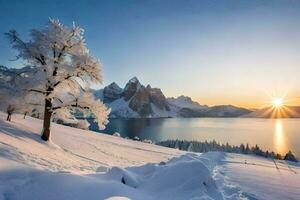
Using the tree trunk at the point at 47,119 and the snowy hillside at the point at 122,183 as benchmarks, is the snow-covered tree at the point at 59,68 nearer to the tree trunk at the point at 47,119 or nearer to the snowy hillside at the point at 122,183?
the tree trunk at the point at 47,119

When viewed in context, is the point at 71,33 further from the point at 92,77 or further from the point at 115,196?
the point at 115,196

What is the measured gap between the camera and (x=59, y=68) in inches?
958

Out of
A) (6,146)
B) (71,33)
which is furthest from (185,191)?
(71,33)

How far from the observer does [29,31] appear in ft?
81.4

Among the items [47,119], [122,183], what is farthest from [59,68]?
[122,183]

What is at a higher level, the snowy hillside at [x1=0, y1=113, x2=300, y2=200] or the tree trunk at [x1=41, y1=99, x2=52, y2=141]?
the tree trunk at [x1=41, y1=99, x2=52, y2=141]

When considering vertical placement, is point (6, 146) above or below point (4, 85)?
below

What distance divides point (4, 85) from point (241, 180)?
19.7m

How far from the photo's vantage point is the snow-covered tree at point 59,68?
78.6 ft

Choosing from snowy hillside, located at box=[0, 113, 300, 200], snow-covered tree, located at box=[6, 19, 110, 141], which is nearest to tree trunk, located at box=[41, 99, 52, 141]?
snow-covered tree, located at box=[6, 19, 110, 141]

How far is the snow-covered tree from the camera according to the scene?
78.6 feet

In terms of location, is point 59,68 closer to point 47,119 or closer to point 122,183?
point 47,119

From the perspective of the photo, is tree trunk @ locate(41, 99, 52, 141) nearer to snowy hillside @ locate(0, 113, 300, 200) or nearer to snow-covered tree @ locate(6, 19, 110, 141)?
snow-covered tree @ locate(6, 19, 110, 141)

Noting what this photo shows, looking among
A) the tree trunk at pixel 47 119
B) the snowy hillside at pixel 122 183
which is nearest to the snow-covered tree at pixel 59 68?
the tree trunk at pixel 47 119
